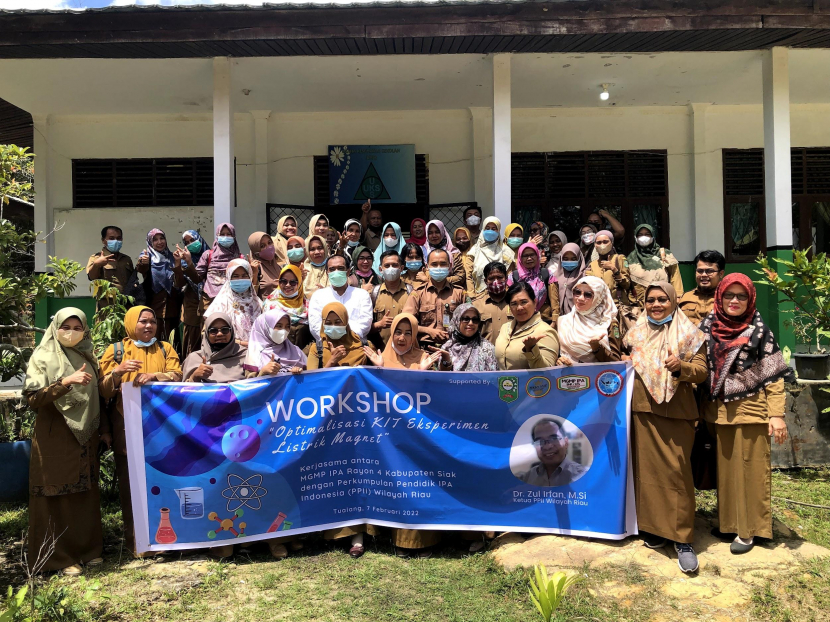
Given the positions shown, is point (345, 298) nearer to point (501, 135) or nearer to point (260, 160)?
point (501, 135)

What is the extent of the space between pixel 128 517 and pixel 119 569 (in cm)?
34

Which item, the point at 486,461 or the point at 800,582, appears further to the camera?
the point at 486,461

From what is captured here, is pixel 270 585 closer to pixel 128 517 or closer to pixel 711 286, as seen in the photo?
pixel 128 517

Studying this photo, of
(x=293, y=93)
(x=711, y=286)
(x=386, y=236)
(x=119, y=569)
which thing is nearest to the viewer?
(x=119, y=569)

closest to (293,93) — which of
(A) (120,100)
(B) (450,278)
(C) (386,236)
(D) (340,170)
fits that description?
(D) (340,170)

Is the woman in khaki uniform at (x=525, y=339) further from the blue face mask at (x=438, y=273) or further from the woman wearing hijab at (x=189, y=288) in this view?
the woman wearing hijab at (x=189, y=288)

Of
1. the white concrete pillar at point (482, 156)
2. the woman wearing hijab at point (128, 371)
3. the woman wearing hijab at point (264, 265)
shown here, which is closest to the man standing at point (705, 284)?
the woman wearing hijab at point (264, 265)

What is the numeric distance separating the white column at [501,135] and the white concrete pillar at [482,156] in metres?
1.64

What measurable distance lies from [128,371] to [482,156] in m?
5.91

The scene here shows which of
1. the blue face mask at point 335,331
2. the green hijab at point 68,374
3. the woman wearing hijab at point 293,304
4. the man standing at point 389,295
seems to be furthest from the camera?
the man standing at point 389,295

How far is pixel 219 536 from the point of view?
3.84m

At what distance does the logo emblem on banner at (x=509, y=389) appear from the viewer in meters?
3.89

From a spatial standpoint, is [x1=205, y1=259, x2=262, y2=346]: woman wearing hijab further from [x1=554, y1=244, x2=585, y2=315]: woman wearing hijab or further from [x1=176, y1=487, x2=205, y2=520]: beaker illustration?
[x1=554, y1=244, x2=585, y2=315]: woman wearing hijab

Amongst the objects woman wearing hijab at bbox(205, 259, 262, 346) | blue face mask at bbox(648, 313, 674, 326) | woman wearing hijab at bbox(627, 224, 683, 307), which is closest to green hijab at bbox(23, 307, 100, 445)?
woman wearing hijab at bbox(205, 259, 262, 346)
